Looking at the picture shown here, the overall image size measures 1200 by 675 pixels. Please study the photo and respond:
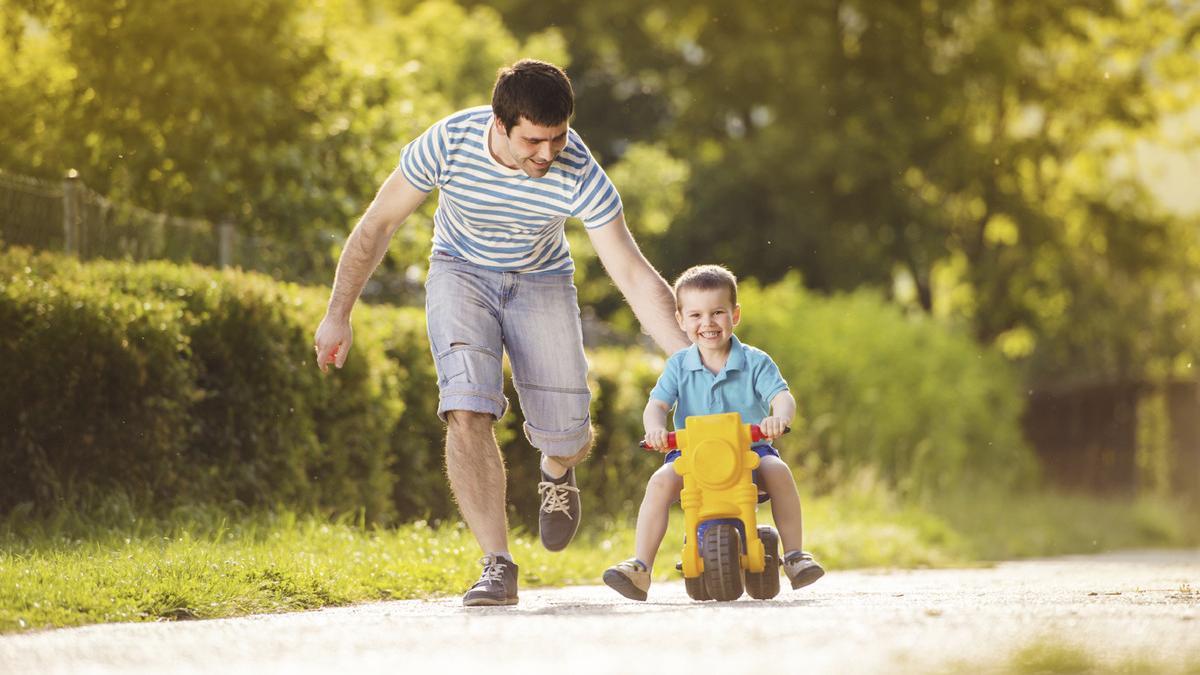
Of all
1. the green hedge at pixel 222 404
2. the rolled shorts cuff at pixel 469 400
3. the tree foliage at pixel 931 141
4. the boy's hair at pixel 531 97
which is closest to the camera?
the boy's hair at pixel 531 97

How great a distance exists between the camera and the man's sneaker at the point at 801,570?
6805 mm

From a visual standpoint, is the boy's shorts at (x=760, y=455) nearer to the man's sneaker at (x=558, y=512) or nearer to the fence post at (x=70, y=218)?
the man's sneaker at (x=558, y=512)

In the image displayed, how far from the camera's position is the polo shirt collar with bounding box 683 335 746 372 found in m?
7.00

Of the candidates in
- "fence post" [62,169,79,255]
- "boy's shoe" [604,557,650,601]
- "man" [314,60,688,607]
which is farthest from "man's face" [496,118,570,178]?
"fence post" [62,169,79,255]

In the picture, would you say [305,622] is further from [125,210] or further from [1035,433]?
[1035,433]

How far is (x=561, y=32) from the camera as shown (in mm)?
31484

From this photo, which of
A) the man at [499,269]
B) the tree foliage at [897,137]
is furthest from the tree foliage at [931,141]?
the man at [499,269]

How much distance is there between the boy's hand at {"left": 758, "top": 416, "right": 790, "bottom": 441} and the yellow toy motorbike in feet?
0.30

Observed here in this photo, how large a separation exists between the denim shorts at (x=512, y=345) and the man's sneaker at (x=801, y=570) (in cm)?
113

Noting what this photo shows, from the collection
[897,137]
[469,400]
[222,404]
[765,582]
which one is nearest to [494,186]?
[469,400]

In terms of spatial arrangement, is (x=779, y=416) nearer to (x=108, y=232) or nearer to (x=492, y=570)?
(x=492, y=570)

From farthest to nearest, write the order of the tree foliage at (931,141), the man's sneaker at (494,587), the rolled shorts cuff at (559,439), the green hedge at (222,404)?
the tree foliage at (931,141) → the green hedge at (222,404) → the rolled shorts cuff at (559,439) → the man's sneaker at (494,587)

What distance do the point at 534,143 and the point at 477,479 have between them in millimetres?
1312

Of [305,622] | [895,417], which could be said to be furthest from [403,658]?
[895,417]
